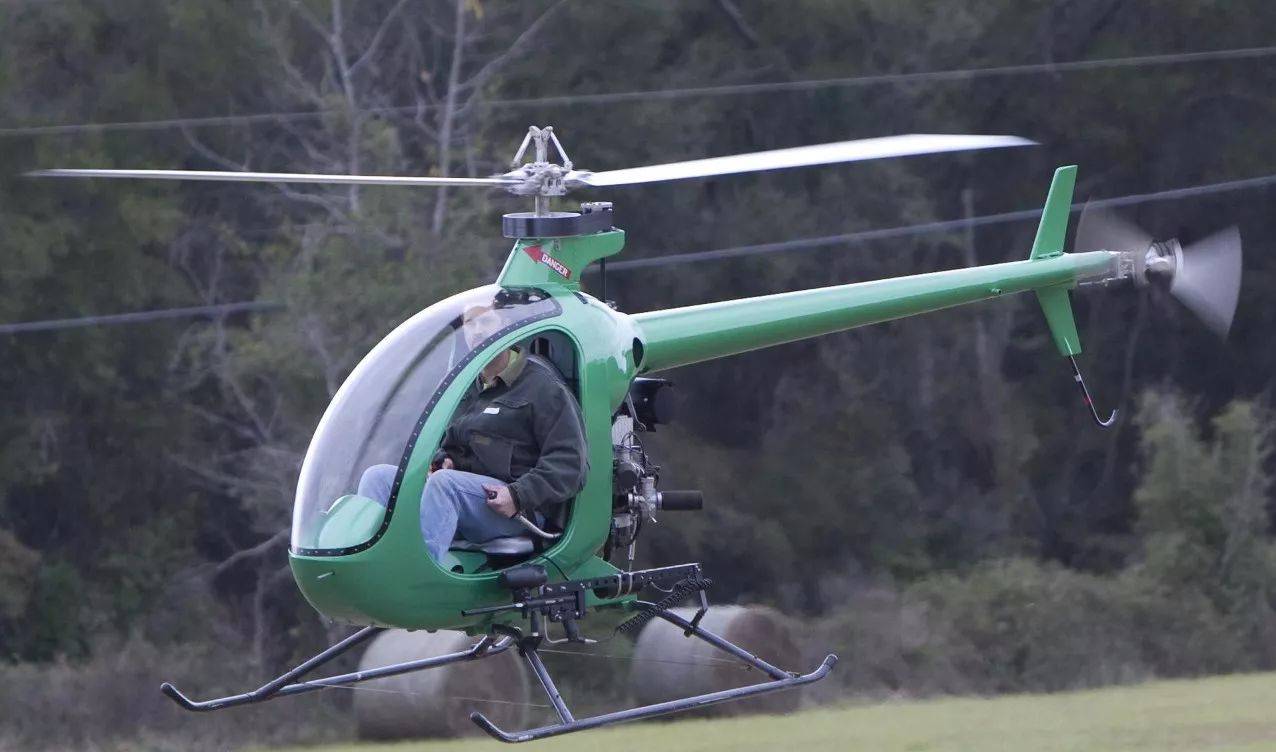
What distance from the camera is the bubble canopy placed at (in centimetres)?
604

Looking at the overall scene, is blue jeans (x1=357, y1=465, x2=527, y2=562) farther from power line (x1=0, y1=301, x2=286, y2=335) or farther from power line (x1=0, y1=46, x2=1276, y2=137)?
power line (x1=0, y1=46, x2=1276, y2=137)

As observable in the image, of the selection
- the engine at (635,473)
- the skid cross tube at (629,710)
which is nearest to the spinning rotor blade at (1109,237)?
the engine at (635,473)

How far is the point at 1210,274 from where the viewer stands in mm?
8234

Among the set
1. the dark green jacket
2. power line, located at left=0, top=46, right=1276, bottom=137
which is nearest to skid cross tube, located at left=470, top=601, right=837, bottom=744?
the dark green jacket

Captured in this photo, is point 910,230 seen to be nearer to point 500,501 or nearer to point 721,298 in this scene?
point 721,298

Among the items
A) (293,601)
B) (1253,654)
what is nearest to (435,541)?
(1253,654)

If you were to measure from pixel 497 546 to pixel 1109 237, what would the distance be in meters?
3.41

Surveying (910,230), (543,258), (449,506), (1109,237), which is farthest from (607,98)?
(449,506)

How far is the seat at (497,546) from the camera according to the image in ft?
20.7

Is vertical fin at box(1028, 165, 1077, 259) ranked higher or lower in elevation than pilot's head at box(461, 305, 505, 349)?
higher

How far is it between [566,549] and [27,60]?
15.8 m

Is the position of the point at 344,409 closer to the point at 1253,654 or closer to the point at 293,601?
the point at 1253,654

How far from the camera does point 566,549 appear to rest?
6.43m

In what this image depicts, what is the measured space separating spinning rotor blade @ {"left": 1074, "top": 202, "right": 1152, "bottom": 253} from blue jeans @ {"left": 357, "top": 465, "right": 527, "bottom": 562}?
3214mm
